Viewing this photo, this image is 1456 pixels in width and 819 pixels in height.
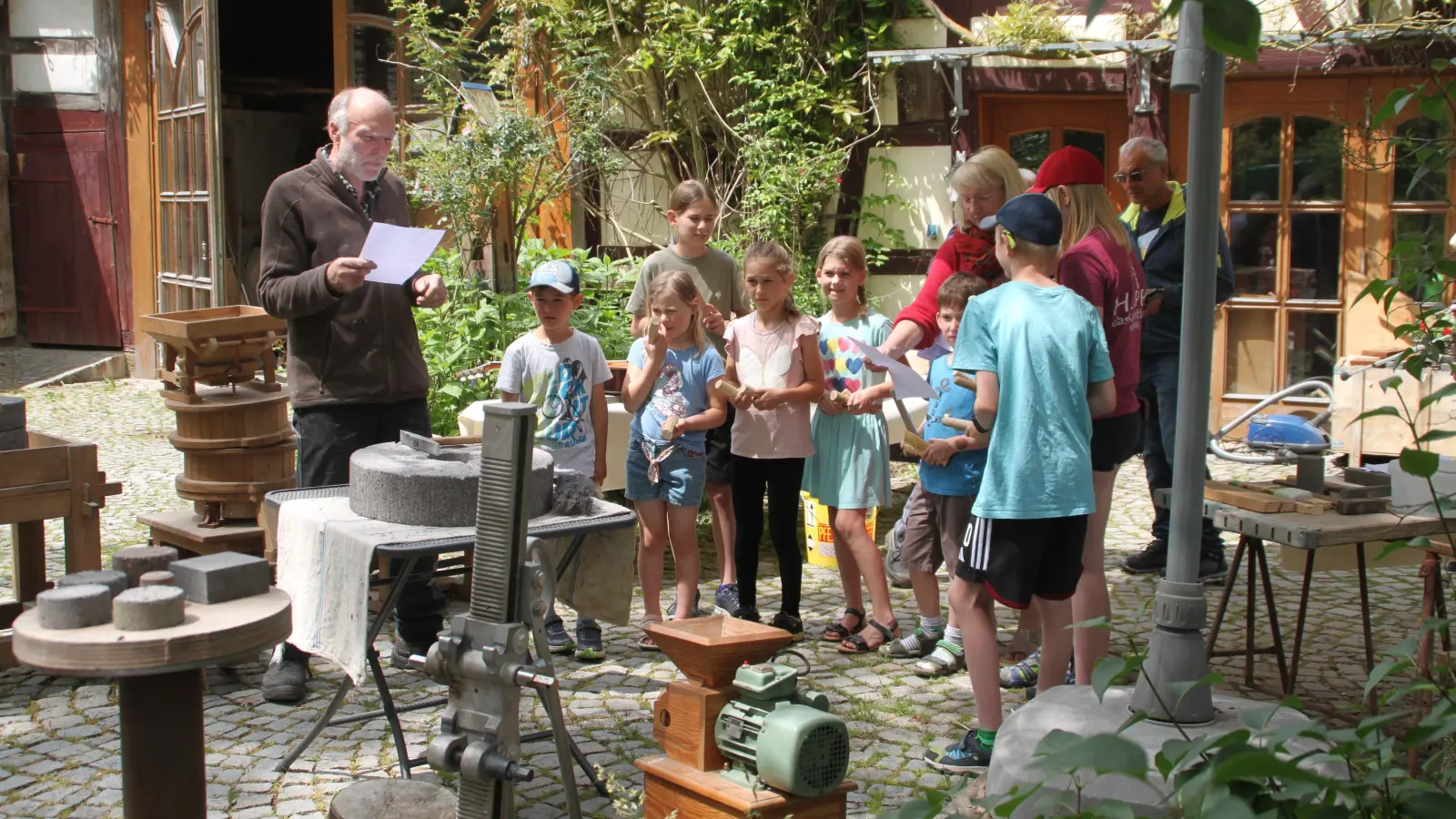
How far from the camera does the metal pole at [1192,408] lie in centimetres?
272

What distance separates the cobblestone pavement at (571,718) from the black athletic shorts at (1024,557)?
1.92 ft

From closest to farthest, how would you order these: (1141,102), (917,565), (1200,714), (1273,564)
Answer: (1200,714) → (917,565) → (1273,564) → (1141,102)

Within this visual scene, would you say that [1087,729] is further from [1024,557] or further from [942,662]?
[942,662]

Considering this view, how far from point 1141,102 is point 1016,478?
18.9 ft

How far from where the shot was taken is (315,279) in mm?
4047

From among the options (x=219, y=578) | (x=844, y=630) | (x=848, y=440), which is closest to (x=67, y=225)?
(x=848, y=440)

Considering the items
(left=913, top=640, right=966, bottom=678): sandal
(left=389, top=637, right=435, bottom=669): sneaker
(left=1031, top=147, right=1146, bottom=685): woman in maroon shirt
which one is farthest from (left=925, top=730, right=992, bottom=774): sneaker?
(left=389, top=637, right=435, bottom=669): sneaker

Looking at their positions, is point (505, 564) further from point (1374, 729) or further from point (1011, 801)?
point (1374, 729)

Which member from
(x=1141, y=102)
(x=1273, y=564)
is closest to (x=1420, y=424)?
(x=1273, y=564)

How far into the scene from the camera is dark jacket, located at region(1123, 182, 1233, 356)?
5523 millimetres

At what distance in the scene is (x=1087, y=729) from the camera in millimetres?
2938

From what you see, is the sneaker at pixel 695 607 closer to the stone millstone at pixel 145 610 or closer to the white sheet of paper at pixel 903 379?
the white sheet of paper at pixel 903 379

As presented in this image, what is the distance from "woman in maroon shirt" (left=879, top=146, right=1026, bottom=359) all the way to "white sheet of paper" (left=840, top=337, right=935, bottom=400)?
33cm

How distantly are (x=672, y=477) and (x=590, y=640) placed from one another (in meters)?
0.63
